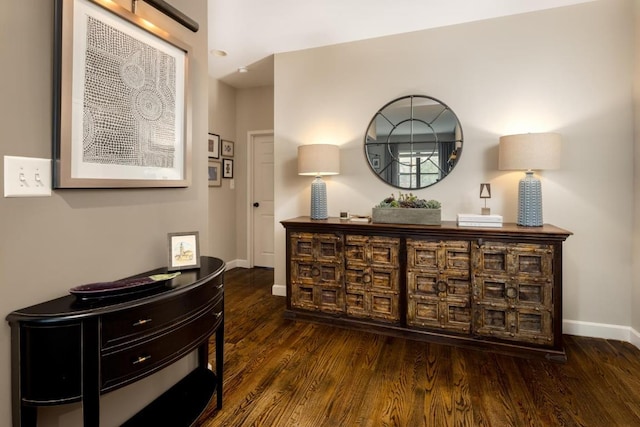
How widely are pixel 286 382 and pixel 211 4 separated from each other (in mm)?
2954

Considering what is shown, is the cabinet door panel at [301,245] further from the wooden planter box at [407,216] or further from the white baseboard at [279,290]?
the white baseboard at [279,290]

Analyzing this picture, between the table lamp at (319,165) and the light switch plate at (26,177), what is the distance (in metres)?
2.07

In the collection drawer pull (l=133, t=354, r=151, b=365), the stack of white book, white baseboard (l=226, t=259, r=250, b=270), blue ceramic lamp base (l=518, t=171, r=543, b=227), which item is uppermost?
blue ceramic lamp base (l=518, t=171, r=543, b=227)

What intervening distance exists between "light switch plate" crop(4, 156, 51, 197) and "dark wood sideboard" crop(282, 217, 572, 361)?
1935 millimetres

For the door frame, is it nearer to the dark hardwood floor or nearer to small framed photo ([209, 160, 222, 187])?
small framed photo ([209, 160, 222, 187])

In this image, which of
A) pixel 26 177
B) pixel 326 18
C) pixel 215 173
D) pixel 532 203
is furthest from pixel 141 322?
pixel 215 173

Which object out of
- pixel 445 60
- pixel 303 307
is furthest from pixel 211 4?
pixel 303 307

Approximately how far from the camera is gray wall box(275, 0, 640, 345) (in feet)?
8.29

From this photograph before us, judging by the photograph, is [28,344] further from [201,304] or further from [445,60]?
[445,60]

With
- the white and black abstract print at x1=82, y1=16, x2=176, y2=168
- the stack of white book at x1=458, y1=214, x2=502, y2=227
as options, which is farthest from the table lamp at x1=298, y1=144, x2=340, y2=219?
the white and black abstract print at x1=82, y1=16, x2=176, y2=168

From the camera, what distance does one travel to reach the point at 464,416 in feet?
5.56

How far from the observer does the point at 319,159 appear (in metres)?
2.96

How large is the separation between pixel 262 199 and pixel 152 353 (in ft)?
12.2

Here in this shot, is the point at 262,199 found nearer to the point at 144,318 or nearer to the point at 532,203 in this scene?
the point at 532,203
